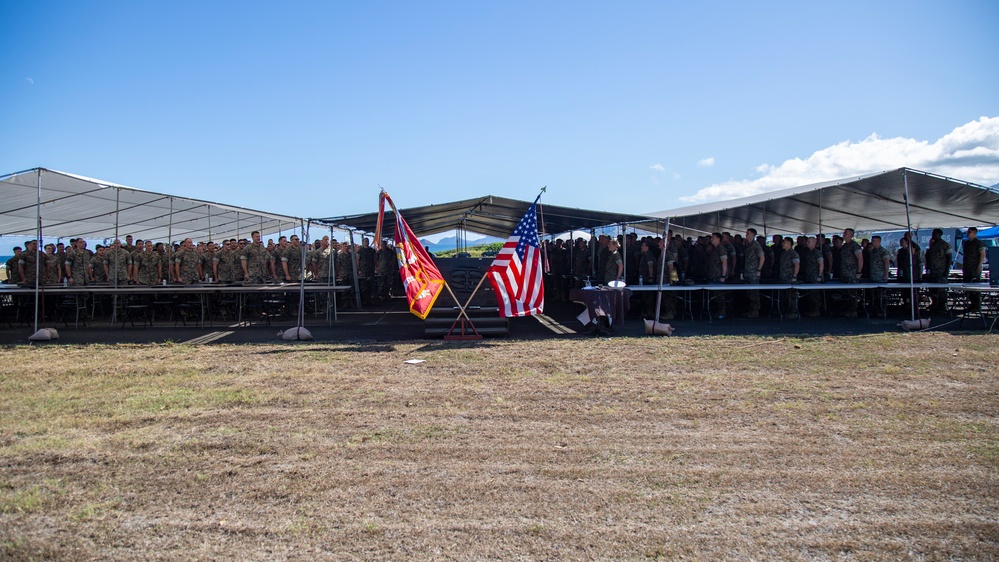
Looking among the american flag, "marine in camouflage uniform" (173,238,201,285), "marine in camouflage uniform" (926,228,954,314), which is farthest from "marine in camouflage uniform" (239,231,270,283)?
"marine in camouflage uniform" (926,228,954,314)

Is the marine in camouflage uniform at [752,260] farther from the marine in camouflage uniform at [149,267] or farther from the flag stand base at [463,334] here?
the marine in camouflage uniform at [149,267]

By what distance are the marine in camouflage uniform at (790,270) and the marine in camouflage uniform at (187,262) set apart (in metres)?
14.2

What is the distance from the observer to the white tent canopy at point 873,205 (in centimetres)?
1146

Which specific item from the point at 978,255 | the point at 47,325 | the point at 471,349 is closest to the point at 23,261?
the point at 47,325

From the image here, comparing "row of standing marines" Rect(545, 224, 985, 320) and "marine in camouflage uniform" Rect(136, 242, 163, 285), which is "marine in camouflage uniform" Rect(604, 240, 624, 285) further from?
"marine in camouflage uniform" Rect(136, 242, 163, 285)

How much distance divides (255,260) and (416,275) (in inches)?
286

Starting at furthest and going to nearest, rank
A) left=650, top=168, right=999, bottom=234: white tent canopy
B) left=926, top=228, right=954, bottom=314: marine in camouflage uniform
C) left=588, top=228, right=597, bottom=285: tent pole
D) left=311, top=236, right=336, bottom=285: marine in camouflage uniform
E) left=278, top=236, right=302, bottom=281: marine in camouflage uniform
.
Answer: left=588, top=228, right=597, bottom=285: tent pole → left=311, top=236, right=336, bottom=285: marine in camouflage uniform → left=278, top=236, right=302, bottom=281: marine in camouflage uniform → left=926, top=228, right=954, bottom=314: marine in camouflage uniform → left=650, top=168, right=999, bottom=234: white tent canopy

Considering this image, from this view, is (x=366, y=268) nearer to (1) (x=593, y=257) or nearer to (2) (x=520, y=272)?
(1) (x=593, y=257)

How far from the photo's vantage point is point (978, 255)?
1274 centimetres

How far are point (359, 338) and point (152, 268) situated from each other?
7.67m

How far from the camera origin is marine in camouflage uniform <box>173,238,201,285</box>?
15.5 m

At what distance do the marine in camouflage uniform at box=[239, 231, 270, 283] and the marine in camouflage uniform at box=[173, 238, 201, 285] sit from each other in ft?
4.01

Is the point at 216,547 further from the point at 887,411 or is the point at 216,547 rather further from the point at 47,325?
the point at 47,325

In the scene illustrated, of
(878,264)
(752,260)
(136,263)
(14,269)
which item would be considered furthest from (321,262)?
(878,264)
